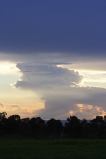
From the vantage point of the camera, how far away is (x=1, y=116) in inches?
4286

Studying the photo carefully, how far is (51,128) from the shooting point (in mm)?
104938

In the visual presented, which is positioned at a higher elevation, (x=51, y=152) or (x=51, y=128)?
(x=51, y=128)

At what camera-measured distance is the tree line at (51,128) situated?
101625 mm

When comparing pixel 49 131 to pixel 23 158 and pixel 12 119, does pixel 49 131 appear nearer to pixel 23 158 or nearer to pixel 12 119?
pixel 12 119

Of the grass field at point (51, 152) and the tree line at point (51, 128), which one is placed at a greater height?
the tree line at point (51, 128)

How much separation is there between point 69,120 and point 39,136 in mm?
7967

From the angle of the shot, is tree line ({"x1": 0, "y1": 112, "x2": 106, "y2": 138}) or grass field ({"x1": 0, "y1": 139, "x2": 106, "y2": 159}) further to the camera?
tree line ({"x1": 0, "y1": 112, "x2": 106, "y2": 138})

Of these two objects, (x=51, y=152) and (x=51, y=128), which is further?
(x=51, y=128)

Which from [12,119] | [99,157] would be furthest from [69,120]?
[99,157]

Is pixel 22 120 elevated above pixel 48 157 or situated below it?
above

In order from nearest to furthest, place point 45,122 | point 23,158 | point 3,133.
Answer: point 23,158, point 3,133, point 45,122

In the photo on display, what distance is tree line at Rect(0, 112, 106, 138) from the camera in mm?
101625

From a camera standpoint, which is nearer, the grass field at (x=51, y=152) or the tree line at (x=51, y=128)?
the grass field at (x=51, y=152)

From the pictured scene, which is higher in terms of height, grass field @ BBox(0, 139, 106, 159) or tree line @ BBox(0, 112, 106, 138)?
tree line @ BBox(0, 112, 106, 138)
